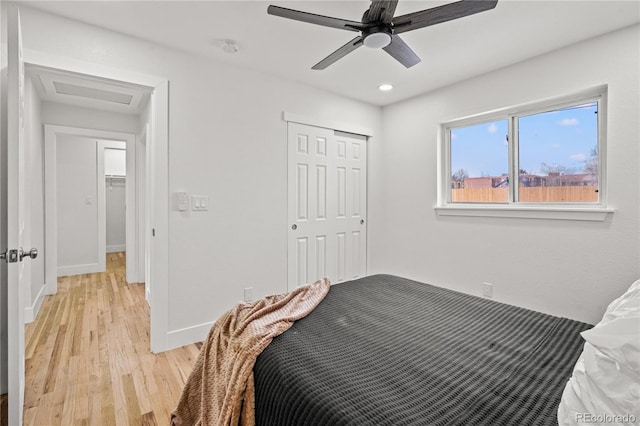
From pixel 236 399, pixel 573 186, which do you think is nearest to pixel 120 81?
pixel 236 399

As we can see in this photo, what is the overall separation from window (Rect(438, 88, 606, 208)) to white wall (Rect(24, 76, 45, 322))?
3997mm

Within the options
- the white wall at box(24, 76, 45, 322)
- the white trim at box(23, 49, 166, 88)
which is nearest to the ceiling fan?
the white trim at box(23, 49, 166, 88)

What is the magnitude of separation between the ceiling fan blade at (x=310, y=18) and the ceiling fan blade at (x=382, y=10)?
8 cm

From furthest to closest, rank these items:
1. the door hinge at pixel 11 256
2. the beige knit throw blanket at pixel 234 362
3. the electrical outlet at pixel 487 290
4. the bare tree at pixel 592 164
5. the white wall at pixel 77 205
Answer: the white wall at pixel 77 205, the electrical outlet at pixel 487 290, the bare tree at pixel 592 164, the door hinge at pixel 11 256, the beige knit throw blanket at pixel 234 362

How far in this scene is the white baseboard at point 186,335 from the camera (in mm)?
2582

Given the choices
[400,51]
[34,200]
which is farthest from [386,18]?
[34,200]

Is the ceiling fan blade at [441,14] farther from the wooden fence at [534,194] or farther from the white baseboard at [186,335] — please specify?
the white baseboard at [186,335]

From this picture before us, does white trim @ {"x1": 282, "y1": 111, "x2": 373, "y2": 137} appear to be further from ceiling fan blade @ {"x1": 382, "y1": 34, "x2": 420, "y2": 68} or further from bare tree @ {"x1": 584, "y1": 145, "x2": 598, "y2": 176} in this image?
bare tree @ {"x1": 584, "y1": 145, "x2": 598, "y2": 176}

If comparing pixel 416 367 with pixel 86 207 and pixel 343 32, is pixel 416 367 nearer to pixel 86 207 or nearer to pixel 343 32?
pixel 343 32

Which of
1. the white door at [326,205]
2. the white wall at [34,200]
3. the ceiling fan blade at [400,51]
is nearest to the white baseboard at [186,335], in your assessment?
the white door at [326,205]

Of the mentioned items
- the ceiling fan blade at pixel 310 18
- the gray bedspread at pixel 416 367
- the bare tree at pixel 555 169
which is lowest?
the gray bedspread at pixel 416 367

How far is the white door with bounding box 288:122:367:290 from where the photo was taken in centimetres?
334

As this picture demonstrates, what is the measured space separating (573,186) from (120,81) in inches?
142

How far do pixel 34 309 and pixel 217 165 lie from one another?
238 centimetres
